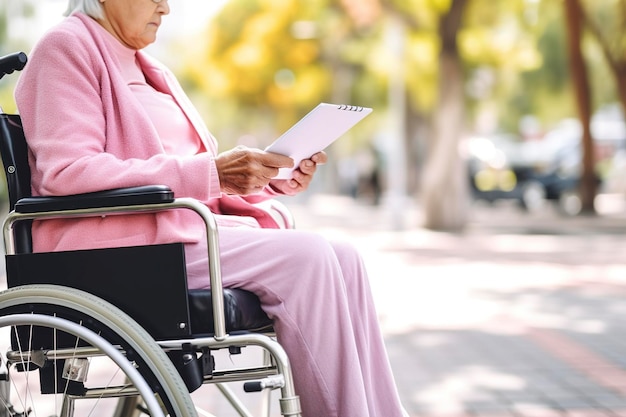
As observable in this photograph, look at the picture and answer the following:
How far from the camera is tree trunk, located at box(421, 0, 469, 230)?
17.0 meters

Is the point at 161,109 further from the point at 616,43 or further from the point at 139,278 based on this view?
the point at 616,43

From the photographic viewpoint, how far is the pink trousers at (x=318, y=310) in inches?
93.1

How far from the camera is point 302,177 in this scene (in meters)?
2.87

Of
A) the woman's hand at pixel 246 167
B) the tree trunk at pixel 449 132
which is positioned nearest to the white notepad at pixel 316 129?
the woman's hand at pixel 246 167

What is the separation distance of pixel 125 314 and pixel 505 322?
5364 millimetres

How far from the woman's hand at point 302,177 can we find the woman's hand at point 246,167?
0.24 metres

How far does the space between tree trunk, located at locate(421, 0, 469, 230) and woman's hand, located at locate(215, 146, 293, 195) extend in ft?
48.3

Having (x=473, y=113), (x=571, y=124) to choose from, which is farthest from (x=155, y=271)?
(x=571, y=124)

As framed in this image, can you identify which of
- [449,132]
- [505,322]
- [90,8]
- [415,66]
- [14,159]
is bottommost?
[505,322]

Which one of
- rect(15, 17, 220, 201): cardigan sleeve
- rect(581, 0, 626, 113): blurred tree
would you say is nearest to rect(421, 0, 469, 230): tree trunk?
rect(581, 0, 626, 113): blurred tree

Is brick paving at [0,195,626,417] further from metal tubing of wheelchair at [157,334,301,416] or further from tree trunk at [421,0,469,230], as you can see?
tree trunk at [421,0,469,230]

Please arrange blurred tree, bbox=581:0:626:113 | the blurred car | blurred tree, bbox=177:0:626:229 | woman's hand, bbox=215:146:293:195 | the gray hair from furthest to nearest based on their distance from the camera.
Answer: the blurred car
blurred tree, bbox=581:0:626:113
blurred tree, bbox=177:0:626:229
the gray hair
woman's hand, bbox=215:146:293:195

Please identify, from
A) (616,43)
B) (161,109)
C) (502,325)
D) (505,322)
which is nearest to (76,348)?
(161,109)

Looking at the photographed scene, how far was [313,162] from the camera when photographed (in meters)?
2.77
